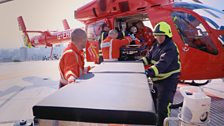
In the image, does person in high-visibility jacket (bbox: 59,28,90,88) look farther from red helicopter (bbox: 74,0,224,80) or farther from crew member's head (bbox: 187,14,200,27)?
crew member's head (bbox: 187,14,200,27)

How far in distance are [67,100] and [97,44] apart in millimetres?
5043

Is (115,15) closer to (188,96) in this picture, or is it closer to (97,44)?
(97,44)

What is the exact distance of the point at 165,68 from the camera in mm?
2422

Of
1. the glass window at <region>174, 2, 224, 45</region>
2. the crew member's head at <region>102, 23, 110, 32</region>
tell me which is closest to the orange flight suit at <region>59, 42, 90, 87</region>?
the glass window at <region>174, 2, 224, 45</region>

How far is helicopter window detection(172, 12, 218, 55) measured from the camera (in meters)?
4.20

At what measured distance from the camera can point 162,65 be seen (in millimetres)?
2408

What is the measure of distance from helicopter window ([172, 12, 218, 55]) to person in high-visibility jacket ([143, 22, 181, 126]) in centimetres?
189

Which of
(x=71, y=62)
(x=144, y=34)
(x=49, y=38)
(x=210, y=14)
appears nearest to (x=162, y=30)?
(x=71, y=62)

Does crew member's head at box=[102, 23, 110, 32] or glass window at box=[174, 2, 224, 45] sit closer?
glass window at box=[174, 2, 224, 45]

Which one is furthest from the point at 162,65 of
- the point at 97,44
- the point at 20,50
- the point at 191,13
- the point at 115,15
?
the point at 20,50

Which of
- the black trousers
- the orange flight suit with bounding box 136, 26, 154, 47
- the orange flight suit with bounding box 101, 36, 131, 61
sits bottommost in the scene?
the black trousers

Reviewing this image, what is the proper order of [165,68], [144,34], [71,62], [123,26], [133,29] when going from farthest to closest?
[144,34] < [133,29] < [123,26] < [165,68] < [71,62]

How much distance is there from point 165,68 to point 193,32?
7.22 ft

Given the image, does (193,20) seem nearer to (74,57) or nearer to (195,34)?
(195,34)
